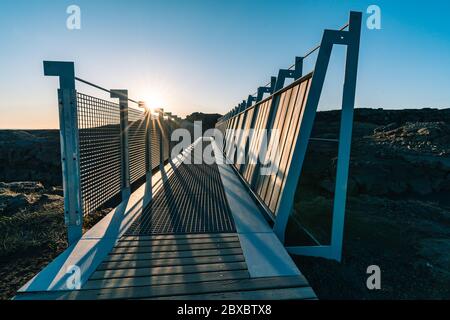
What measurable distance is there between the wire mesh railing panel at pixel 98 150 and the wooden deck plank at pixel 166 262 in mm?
1078

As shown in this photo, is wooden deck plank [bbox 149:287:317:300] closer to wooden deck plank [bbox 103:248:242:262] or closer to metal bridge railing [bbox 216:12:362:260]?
wooden deck plank [bbox 103:248:242:262]

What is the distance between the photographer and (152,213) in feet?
12.8

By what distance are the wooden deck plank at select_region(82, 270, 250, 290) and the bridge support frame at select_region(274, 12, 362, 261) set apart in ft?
3.78

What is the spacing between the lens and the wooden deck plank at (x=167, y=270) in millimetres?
2254

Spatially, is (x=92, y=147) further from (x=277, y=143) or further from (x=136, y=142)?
(x=277, y=143)

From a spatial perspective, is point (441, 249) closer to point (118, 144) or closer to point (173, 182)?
point (173, 182)

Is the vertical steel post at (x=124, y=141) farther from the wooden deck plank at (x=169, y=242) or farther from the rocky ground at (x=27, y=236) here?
the wooden deck plank at (x=169, y=242)

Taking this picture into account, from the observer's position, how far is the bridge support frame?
2906 mm

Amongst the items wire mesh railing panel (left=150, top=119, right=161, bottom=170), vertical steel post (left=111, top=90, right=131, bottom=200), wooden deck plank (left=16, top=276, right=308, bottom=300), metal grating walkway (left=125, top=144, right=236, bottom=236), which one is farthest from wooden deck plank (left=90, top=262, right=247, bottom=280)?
wire mesh railing panel (left=150, top=119, right=161, bottom=170)

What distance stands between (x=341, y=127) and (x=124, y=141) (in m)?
3.69

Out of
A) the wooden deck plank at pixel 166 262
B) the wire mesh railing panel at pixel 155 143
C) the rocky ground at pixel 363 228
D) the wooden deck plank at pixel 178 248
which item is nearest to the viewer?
the wooden deck plank at pixel 166 262

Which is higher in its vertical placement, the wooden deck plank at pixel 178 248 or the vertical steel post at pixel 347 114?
the vertical steel post at pixel 347 114

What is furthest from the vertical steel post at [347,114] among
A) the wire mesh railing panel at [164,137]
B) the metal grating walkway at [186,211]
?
the wire mesh railing panel at [164,137]
